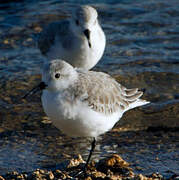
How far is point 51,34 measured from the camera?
8.77 m

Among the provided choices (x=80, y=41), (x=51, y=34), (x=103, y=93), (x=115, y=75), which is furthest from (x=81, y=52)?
(x=103, y=93)

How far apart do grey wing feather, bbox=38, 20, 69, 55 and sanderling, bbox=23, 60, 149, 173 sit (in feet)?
8.50

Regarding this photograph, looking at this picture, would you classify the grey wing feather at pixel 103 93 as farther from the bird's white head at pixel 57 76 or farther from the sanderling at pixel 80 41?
the sanderling at pixel 80 41

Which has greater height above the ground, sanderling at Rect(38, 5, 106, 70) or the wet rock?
sanderling at Rect(38, 5, 106, 70)

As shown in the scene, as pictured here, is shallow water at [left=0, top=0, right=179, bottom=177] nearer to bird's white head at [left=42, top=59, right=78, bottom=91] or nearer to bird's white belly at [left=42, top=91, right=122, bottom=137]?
bird's white belly at [left=42, top=91, right=122, bottom=137]

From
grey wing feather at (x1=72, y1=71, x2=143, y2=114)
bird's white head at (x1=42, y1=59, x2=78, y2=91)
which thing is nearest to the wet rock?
grey wing feather at (x1=72, y1=71, x2=143, y2=114)

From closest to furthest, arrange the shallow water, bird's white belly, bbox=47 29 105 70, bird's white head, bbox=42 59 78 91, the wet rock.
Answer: the wet rock, bird's white head, bbox=42 59 78 91, the shallow water, bird's white belly, bbox=47 29 105 70

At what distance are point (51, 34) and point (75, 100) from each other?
357 cm

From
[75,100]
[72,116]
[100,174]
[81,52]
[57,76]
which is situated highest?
[57,76]

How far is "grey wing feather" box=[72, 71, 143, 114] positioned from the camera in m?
5.74

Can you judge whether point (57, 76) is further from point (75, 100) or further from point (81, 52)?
point (81, 52)

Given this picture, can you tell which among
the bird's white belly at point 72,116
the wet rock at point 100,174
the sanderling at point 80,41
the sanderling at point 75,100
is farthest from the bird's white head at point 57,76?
the sanderling at point 80,41

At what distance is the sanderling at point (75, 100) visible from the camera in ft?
17.7

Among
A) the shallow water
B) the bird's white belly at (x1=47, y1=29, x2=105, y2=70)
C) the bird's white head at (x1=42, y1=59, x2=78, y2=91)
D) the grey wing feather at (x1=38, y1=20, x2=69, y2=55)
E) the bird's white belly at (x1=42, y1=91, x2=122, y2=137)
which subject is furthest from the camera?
the grey wing feather at (x1=38, y1=20, x2=69, y2=55)
